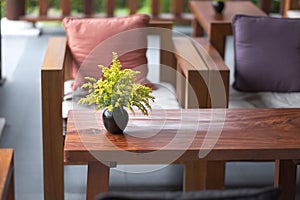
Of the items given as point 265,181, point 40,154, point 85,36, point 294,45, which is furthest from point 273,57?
point 40,154

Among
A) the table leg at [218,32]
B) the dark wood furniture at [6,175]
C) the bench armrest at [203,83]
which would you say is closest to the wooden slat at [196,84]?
the bench armrest at [203,83]

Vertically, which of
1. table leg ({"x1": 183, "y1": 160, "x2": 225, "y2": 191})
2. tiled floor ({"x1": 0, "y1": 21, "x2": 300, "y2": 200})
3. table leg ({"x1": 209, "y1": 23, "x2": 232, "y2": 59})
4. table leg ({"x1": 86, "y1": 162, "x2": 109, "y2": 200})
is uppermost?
table leg ({"x1": 209, "y1": 23, "x2": 232, "y2": 59})

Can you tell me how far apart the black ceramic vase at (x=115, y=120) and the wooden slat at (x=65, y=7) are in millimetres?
3893

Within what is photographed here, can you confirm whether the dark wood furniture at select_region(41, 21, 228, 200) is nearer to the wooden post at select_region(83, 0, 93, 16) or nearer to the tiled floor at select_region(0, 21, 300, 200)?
the tiled floor at select_region(0, 21, 300, 200)

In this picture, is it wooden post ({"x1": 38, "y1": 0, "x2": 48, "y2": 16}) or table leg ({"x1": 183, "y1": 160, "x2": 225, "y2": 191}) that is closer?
Answer: table leg ({"x1": 183, "y1": 160, "x2": 225, "y2": 191})

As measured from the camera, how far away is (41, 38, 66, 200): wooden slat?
9.88 ft

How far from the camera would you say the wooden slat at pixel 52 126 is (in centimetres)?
301

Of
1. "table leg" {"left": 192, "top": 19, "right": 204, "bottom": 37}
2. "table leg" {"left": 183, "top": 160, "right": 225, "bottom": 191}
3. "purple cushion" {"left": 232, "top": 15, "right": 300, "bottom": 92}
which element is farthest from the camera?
"table leg" {"left": 192, "top": 19, "right": 204, "bottom": 37}

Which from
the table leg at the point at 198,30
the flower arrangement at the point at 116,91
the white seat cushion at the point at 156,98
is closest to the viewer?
the flower arrangement at the point at 116,91

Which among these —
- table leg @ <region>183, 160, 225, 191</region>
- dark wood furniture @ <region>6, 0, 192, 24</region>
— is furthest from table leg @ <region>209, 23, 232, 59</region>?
dark wood furniture @ <region>6, 0, 192, 24</region>

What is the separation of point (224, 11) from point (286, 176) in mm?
1837

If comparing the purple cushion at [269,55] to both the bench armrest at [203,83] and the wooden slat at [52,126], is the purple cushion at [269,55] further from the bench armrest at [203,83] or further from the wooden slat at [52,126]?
the wooden slat at [52,126]

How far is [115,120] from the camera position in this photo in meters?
2.53

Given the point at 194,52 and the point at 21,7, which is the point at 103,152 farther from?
the point at 21,7
